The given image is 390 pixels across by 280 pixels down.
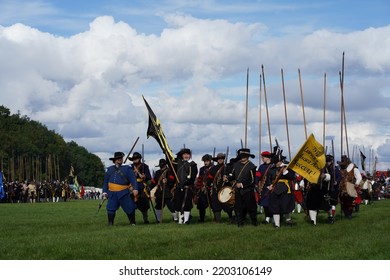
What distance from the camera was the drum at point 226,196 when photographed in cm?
2195

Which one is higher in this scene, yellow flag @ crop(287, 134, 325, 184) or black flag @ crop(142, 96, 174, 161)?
black flag @ crop(142, 96, 174, 161)

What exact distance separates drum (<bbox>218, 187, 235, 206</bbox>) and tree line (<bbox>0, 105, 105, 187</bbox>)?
65743 millimetres

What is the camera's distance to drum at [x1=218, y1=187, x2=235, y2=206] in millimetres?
21953

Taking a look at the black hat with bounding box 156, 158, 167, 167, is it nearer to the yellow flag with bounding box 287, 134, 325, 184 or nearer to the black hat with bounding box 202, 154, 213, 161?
the black hat with bounding box 202, 154, 213, 161

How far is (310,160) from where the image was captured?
20688mm

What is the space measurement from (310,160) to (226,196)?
8.63 feet

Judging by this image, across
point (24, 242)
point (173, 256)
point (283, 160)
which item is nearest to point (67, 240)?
point (24, 242)

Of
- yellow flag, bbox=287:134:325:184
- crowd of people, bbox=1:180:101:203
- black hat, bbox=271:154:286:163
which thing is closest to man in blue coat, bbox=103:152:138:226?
black hat, bbox=271:154:286:163

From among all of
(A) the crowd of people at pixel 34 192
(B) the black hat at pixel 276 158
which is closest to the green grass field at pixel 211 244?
(B) the black hat at pixel 276 158

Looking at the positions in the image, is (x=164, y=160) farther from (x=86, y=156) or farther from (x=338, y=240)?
(x=86, y=156)

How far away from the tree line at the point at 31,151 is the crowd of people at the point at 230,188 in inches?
2498

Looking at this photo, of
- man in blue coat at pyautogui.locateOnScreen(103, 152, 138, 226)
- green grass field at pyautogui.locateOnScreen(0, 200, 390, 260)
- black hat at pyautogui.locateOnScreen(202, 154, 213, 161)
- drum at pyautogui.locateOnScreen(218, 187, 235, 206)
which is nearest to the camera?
green grass field at pyautogui.locateOnScreen(0, 200, 390, 260)

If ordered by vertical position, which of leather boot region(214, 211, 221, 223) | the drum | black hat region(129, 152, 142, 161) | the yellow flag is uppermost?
black hat region(129, 152, 142, 161)

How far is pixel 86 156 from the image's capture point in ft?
483
